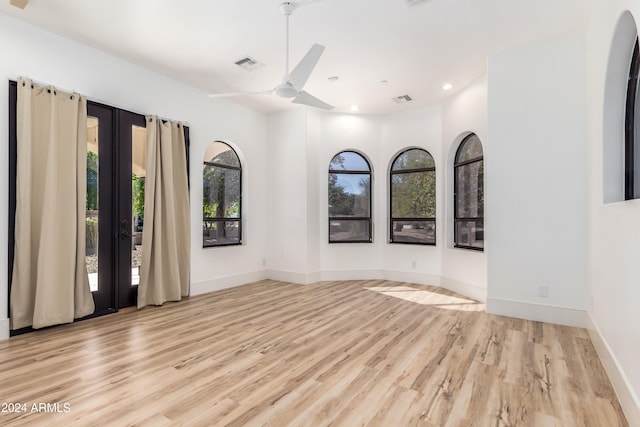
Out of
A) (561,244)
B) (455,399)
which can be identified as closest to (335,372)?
(455,399)

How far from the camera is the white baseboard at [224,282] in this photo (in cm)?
491

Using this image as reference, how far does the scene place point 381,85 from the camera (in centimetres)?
479

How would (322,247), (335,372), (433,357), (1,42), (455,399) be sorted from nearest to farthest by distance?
(455,399) → (335,372) → (433,357) → (1,42) → (322,247)

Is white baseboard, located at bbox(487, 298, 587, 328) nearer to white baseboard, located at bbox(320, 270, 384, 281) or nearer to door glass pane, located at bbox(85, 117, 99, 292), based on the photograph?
white baseboard, located at bbox(320, 270, 384, 281)

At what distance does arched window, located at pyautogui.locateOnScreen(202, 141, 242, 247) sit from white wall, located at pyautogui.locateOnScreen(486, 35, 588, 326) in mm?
3870

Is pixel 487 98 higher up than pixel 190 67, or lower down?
lower down

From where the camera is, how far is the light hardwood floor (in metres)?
1.96

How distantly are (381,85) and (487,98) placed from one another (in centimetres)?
145

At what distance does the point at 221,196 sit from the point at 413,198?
3304mm

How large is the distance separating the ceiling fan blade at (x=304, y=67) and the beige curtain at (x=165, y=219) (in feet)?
7.25

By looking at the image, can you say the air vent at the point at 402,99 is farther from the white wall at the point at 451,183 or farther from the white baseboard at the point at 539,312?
the white baseboard at the point at 539,312

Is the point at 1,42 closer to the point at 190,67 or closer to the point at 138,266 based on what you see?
the point at 190,67

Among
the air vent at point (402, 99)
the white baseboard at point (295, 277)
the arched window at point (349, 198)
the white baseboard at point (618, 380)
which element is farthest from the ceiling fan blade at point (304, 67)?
the white baseboard at point (295, 277)

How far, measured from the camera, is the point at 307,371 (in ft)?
8.18
